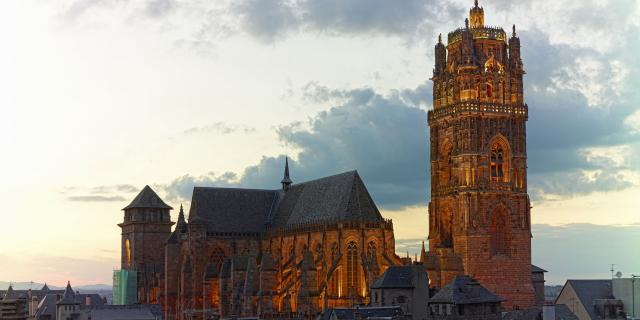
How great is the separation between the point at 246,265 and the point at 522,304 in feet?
119

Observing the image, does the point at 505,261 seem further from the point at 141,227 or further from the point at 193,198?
the point at 141,227

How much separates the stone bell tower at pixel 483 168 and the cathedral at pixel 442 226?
0.13 m

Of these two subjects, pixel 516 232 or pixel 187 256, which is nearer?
pixel 516 232

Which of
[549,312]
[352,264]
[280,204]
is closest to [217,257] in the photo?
[280,204]

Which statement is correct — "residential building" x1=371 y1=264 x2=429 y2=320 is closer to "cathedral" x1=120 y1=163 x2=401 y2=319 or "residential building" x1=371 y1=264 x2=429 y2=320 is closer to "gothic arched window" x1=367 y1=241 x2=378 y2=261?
"cathedral" x1=120 y1=163 x2=401 y2=319

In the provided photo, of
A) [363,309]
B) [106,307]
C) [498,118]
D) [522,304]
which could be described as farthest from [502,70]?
[106,307]

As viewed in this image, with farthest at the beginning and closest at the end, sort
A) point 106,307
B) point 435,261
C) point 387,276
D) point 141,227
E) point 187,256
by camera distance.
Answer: point 141,227
point 187,256
point 106,307
point 435,261
point 387,276

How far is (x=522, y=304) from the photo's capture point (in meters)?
138

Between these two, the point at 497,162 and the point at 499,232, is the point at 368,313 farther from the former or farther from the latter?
the point at 497,162

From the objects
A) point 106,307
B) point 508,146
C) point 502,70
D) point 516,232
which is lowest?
point 106,307

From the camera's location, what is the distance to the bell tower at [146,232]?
170 m

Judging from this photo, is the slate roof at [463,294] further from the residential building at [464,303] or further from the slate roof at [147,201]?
the slate roof at [147,201]

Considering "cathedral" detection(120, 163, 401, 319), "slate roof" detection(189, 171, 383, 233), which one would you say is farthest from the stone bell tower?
"slate roof" detection(189, 171, 383, 233)

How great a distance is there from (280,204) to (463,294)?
59.3 meters
